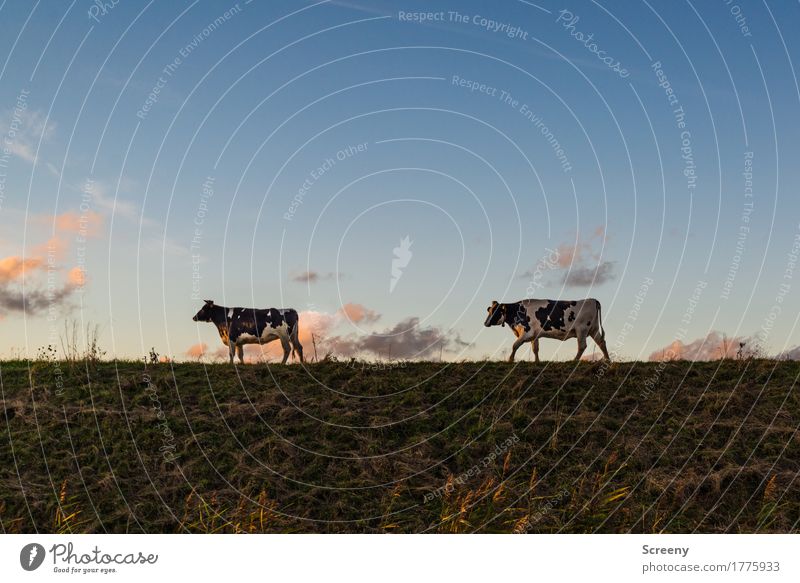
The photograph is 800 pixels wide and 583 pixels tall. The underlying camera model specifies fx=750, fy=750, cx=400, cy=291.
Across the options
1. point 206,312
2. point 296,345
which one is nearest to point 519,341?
point 296,345

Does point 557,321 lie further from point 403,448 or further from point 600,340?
point 403,448

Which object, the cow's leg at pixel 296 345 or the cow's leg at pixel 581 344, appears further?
the cow's leg at pixel 296 345

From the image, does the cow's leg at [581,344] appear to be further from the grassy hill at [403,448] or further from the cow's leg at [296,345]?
the cow's leg at [296,345]

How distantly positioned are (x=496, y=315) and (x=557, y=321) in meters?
2.33

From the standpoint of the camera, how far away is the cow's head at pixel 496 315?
2736cm

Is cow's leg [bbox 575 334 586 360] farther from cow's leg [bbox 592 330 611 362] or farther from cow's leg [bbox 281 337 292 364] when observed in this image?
cow's leg [bbox 281 337 292 364]

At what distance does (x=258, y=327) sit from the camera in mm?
27594
